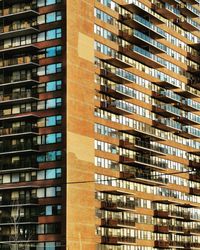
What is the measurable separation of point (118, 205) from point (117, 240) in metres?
5.39

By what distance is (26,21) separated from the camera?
104375 mm

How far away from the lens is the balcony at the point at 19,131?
98.5m

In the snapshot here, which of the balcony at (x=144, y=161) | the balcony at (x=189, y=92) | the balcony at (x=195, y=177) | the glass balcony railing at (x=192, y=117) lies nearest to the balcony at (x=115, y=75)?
the balcony at (x=144, y=161)

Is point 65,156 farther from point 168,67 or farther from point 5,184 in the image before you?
point 168,67

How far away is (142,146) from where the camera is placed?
115 m

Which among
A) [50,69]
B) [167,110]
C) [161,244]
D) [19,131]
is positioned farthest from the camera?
[167,110]

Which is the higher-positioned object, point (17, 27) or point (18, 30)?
point (17, 27)

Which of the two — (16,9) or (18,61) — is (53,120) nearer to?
(18,61)

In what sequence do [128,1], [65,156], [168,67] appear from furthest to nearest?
[168,67], [128,1], [65,156]

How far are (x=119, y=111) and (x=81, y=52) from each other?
1228 centimetres

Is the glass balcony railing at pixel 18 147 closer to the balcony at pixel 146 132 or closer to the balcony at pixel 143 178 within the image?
the balcony at pixel 143 178

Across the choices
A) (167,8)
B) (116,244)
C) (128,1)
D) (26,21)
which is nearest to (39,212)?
(116,244)

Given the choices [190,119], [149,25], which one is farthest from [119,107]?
[190,119]

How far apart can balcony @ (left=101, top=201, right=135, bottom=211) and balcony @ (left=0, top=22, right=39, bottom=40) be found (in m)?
27.5
